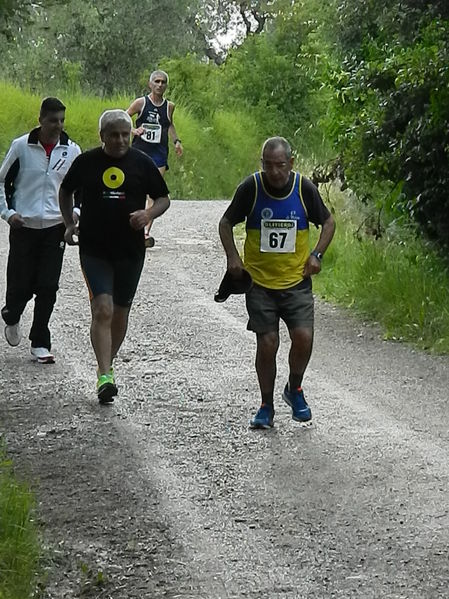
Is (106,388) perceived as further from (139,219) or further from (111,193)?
(111,193)

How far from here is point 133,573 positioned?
5824 millimetres

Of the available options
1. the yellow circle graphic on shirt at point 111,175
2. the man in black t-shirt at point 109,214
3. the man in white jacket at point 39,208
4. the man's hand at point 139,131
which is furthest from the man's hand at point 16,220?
the man's hand at point 139,131

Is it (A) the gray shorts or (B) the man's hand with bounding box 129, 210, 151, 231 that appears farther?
(B) the man's hand with bounding box 129, 210, 151, 231

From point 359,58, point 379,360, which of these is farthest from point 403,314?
point 359,58

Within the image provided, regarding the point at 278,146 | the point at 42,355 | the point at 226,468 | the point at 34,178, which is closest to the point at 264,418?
the point at 226,468

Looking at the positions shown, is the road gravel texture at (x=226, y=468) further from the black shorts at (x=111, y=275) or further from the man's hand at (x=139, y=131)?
the man's hand at (x=139, y=131)

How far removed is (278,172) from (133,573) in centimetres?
304

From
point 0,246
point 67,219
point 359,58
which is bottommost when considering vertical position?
point 0,246

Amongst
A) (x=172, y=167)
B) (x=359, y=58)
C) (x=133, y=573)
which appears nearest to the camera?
(x=133, y=573)

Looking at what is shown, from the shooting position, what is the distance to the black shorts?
8977 millimetres

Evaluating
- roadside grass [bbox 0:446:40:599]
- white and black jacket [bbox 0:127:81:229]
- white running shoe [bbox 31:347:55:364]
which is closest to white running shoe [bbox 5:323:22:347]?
white running shoe [bbox 31:347:55:364]

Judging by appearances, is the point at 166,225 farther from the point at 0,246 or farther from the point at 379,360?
the point at 379,360

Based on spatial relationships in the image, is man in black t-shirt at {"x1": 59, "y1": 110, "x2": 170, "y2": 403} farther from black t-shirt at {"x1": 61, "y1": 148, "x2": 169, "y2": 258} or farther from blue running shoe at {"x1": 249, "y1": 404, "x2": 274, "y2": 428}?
blue running shoe at {"x1": 249, "y1": 404, "x2": 274, "y2": 428}

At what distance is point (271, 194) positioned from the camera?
816cm
